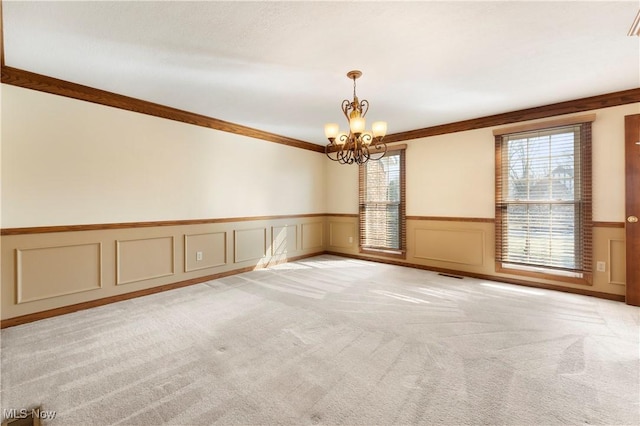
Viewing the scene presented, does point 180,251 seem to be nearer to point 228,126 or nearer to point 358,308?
point 228,126

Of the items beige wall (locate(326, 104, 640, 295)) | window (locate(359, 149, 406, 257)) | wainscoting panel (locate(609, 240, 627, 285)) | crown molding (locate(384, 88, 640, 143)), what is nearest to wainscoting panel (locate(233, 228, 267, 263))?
window (locate(359, 149, 406, 257))

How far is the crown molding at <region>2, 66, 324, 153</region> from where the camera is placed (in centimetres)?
283

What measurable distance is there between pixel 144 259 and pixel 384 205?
403cm

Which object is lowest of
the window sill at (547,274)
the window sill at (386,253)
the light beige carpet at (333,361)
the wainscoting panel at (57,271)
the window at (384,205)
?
the light beige carpet at (333,361)

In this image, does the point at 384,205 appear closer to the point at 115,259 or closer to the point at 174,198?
the point at 174,198

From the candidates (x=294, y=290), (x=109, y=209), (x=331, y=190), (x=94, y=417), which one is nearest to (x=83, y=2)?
(x=109, y=209)

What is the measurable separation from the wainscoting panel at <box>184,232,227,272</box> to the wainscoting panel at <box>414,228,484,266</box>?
10.8 ft

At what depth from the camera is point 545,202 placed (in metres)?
3.94

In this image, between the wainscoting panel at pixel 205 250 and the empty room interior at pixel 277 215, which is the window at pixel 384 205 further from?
the wainscoting panel at pixel 205 250

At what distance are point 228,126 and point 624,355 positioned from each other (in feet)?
16.7

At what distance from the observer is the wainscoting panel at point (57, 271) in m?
2.88

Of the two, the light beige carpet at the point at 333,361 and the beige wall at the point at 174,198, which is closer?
the light beige carpet at the point at 333,361

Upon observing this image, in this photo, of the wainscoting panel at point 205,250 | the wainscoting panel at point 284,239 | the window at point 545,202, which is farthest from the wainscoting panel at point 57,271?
the window at point 545,202

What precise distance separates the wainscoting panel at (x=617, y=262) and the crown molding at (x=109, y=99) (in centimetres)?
515
